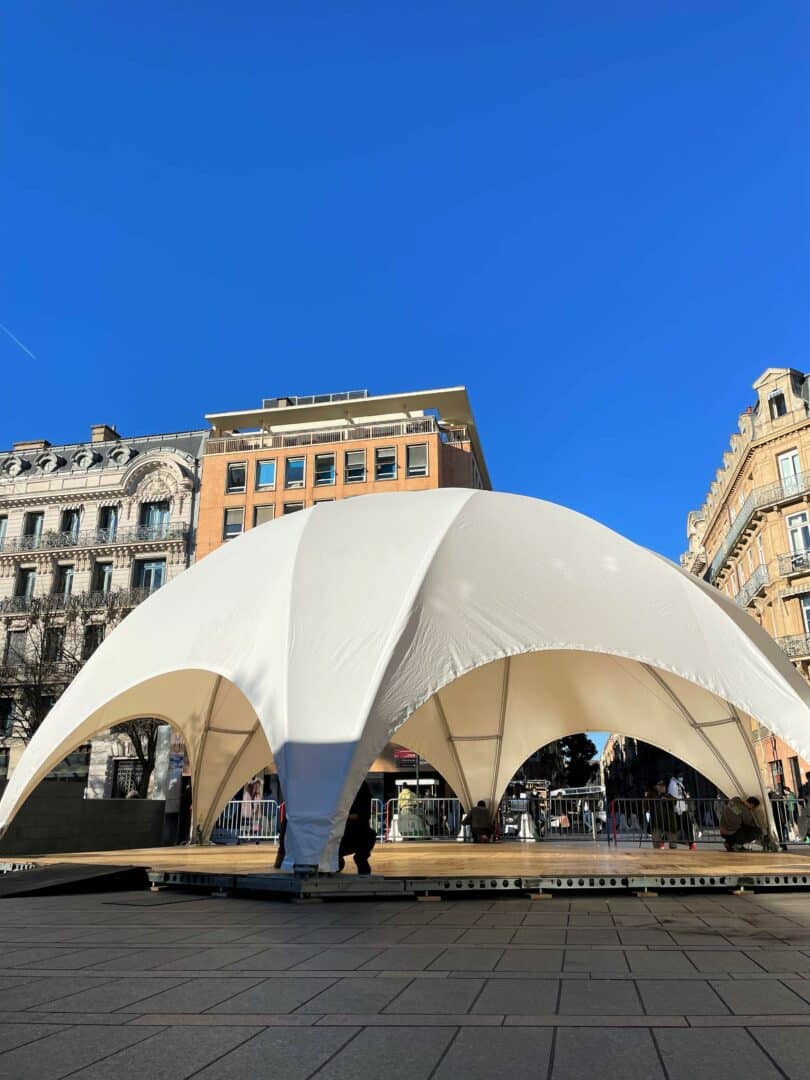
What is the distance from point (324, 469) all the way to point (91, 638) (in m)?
15.9

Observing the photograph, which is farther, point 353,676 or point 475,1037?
point 353,676

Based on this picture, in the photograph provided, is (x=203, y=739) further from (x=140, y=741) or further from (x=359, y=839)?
(x=140, y=741)

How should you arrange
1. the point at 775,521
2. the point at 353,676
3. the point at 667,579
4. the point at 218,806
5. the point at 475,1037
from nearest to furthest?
the point at 475,1037, the point at 353,676, the point at 667,579, the point at 218,806, the point at 775,521

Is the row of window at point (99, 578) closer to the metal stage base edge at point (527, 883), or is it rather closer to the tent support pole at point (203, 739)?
the tent support pole at point (203, 739)

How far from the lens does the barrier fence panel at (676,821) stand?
19.0m

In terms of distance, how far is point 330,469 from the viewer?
50.5m

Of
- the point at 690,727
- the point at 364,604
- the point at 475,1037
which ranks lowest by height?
the point at 475,1037

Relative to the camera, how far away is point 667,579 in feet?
45.2

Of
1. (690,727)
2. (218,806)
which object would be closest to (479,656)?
(690,727)

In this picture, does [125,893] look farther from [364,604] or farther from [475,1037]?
[475,1037]

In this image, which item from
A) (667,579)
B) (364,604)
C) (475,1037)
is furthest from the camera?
(667,579)

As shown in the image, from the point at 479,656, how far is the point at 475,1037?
7644 mm

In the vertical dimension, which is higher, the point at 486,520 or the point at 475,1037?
the point at 486,520

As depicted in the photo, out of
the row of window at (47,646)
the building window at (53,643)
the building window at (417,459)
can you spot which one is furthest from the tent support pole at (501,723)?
the building window at (417,459)
